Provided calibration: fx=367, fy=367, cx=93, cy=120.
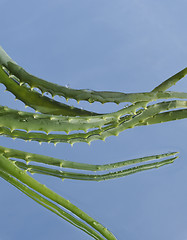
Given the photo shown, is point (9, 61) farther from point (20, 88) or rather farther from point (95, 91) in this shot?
point (95, 91)

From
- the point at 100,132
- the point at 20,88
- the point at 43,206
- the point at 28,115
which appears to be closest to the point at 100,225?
the point at 43,206

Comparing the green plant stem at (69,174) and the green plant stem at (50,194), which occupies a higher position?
the green plant stem at (69,174)

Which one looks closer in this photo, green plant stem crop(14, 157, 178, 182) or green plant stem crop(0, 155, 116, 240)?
green plant stem crop(0, 155, 116, 240)

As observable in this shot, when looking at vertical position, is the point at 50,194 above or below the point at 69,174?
below

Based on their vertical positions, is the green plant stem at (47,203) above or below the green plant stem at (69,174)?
below

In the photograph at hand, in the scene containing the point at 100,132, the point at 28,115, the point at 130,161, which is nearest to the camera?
the point at 28,115

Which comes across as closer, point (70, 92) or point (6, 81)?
point (70, 92)

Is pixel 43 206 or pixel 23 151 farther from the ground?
pixel 23 151

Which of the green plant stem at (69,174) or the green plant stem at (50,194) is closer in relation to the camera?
the green plant stem at (50,194)
